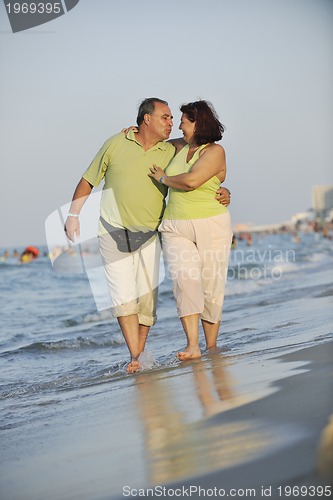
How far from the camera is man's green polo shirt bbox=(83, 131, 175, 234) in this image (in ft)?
18.2

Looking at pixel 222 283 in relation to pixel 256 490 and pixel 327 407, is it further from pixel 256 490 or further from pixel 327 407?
pixel 256 490

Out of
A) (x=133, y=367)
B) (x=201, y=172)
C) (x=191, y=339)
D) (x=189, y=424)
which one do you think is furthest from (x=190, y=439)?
(x=201, y=172)

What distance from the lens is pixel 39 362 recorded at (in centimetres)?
678

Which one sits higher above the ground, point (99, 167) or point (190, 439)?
point (99, 167)

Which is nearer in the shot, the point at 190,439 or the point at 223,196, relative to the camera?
the point at 190,439

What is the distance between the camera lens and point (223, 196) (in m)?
5.52

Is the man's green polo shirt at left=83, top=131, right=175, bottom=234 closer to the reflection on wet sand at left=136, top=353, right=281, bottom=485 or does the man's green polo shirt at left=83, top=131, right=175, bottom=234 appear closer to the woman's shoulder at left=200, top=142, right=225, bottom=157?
the woman's shoulder at left=200, top=142, right=225, bottom=157

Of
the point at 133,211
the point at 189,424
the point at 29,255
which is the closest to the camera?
the point at 189,424

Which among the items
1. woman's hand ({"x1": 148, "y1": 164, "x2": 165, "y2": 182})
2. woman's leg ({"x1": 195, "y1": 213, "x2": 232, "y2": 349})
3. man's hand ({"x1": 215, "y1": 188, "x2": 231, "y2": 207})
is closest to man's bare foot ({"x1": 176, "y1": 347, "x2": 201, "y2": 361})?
woman's leg ({"x1": 195, "y1": 213, "x2": 232, "y2": 349})

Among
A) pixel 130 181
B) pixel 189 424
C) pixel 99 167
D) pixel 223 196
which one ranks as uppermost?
pixel 99 167

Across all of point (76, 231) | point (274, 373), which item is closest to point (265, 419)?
point (274, 373)

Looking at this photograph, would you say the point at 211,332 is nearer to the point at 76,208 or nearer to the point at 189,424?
the point at 76,208

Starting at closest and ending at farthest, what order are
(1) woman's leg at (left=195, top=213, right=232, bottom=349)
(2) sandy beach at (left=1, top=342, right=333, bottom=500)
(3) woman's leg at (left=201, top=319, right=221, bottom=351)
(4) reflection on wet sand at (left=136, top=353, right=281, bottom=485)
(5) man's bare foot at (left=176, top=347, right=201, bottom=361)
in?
(2) sandy beach at (left=1, top=342, right=333, bottom=500), (4) reflection on wet sand at (left=136, top=353, right=281, bottom=485), (5) man's bare foot at (left=176, top=347, right=201, bottom=361), (1) woman's leg at (left=195, top=213, right=232, bottom=349), (3) woman's leg at (left=201, top=319, right=221, bottom=351)

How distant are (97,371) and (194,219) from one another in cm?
127
